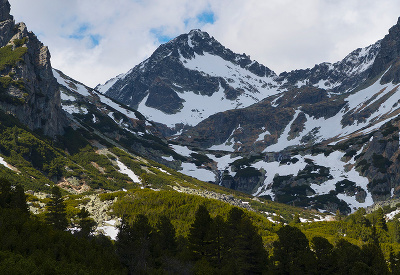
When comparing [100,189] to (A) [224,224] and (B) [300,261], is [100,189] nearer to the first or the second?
(A) [224,224]

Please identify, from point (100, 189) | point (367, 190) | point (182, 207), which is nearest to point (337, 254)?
point (182, 207)

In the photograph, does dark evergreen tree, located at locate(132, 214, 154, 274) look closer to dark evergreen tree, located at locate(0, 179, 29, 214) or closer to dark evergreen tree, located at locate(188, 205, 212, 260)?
dark evergreen tree, located at locate(188, 205, 212, 260)

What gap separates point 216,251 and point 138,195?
2991 cm

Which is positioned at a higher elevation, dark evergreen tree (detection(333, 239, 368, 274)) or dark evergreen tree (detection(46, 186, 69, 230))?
dark evergreen tree (detection(46, 186, 69, 230))

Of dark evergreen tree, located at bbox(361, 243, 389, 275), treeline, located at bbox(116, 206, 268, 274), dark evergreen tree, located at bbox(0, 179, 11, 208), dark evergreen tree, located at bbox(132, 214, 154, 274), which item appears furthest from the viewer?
dark evergreen tree, located at bbox(0, 179, 11, 208)

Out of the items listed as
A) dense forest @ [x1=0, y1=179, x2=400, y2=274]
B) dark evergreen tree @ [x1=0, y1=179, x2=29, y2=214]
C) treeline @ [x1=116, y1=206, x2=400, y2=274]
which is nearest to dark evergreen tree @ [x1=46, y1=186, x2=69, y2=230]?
dense forest @ [x1=0, y1=179, x2=400, y2=274]

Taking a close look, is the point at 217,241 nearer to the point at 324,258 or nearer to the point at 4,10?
the point at 324,258

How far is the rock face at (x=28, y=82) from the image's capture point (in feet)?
471

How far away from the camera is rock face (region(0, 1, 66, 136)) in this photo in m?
144

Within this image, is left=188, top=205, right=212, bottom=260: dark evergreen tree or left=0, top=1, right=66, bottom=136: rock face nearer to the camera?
left=188, top=205, right=212, bottom=260: dark evergreen tree

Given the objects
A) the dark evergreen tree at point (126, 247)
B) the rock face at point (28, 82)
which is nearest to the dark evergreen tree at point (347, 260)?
the dark evergreen tree at point (126, 247)

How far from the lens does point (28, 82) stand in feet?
505

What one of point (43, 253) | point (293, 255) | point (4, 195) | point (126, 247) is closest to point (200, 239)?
point (126, 247)

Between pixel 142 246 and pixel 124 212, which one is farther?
pixel 124 212
